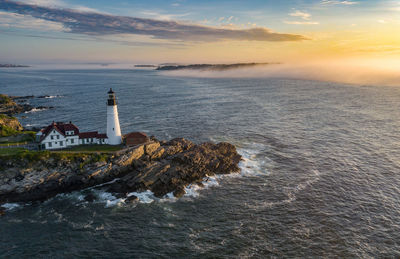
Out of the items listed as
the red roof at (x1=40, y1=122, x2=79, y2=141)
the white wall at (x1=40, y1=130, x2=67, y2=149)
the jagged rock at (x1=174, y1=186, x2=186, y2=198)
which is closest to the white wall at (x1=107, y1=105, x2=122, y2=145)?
the red roof at (x1=40, y1=122, x2=79, y2=141)

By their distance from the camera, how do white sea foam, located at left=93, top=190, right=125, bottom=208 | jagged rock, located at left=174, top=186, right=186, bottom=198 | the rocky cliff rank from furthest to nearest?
the rocky cliff < jagged rock, located at left=174, top=186, right=186, bottom=198 < white sea foam, located at left=93, top=190, right=125, bottom=208

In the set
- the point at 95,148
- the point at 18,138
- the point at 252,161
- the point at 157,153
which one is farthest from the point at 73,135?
the point at 252,161

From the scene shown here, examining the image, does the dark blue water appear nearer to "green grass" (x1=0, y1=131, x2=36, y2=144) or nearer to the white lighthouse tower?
the white lighthouse tower

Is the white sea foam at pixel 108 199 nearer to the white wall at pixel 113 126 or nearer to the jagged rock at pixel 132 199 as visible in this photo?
the jagged rock at pixel 132 199

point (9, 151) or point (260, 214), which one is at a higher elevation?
point (9, 151)

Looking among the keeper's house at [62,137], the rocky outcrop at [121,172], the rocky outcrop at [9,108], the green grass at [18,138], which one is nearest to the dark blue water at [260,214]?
the rocky outcrop at [121,172]

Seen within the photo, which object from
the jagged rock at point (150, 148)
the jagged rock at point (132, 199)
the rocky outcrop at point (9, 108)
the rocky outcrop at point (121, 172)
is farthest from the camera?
the rocky outcrop at point (9, 108)

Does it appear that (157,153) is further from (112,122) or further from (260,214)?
(260,214)
